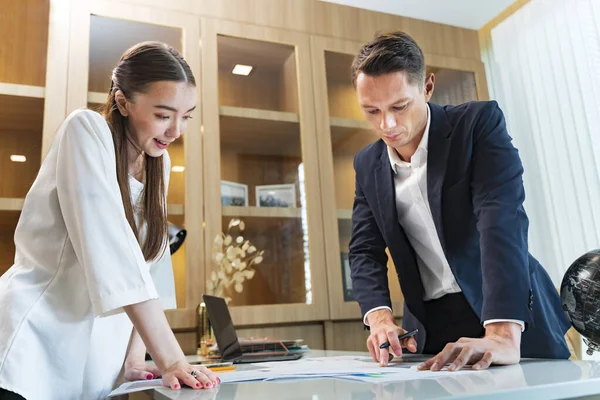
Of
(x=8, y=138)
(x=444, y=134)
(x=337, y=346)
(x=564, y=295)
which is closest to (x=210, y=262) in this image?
(x=337, y=346)

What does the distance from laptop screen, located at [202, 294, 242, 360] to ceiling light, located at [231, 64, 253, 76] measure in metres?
1.16

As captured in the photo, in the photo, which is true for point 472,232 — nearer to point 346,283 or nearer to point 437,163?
point 437,163

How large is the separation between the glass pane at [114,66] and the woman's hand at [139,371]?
3.42 feet

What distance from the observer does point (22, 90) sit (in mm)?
2111

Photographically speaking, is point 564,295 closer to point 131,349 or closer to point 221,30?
point 131,349

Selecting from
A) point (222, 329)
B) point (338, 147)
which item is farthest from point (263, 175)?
point (222, 329)

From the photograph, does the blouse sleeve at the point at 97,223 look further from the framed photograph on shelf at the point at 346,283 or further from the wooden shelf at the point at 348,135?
the wooden shelf at the point at 348,135

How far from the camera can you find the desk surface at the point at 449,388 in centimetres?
56

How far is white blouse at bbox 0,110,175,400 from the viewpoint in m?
0.78

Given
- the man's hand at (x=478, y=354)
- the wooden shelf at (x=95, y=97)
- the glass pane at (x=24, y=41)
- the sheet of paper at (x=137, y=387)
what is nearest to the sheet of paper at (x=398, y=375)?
the man's hand at (x=478, y=354)

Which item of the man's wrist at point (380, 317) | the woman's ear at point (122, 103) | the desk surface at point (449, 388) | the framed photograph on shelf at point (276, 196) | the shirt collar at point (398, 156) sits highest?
the framed photograph on shelf at point (276, 196)

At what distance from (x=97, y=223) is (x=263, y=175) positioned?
162cm

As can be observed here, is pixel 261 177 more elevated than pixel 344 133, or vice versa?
pixel 344 133

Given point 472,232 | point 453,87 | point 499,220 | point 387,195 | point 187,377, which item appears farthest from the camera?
point 453,87
